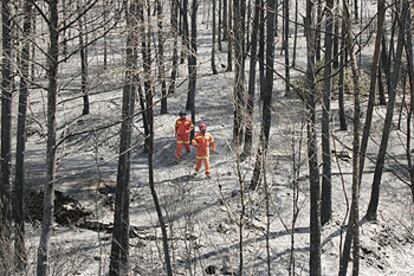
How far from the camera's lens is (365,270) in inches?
506

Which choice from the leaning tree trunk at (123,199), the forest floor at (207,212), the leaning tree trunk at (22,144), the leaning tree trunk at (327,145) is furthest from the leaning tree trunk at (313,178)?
the leaning tree trunk at (22,144)

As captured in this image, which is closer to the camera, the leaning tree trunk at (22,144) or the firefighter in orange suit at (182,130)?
the leaning tree trunk at (22,144)

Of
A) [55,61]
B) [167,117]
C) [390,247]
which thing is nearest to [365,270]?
[390,247]

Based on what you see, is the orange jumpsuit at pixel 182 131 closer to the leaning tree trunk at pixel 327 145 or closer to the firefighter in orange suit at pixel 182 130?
the firefighter in orange suit at pixel 182 130

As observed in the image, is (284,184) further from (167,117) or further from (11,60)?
(11,60)

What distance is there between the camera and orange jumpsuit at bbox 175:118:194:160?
16922 millimetres

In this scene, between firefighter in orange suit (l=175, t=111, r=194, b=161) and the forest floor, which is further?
firefighter in orange suit (l=175, t=111, r=194, b=161)

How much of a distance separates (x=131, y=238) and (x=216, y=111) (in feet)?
36.7

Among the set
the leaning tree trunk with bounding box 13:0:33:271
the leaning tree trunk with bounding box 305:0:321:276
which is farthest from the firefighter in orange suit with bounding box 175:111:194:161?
the leaning tree trunk with bounding box 305:0:321:276

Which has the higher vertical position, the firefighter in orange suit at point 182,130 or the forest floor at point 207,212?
the firefighter in orange suit at point 182,130

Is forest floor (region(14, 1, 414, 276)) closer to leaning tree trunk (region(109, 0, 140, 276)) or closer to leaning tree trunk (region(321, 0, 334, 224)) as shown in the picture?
leaning tree trunk (region(109, 0, 140, 276))

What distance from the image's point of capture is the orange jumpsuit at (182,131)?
1692 centimetres

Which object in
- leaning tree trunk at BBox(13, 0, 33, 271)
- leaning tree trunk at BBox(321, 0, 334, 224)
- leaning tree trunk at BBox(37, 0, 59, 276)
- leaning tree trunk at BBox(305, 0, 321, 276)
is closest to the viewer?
leaning tree trunk at BBox(37, 0, 59, 276)

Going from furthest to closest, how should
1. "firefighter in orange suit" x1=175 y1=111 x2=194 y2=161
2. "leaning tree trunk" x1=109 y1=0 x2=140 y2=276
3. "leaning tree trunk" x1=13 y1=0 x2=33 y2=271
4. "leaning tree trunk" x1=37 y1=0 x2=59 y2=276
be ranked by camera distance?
"firefighter in orange suit" x1=175 y1=111 x2=194 y2=161
"leaning tree trunk" x1=109 y1=0 x2=140 y2=276
"leaning tree trunk" x1=13 y1=0 x2=33 y2=271
"leaning tree trunk" x1=37 y1=0 x2=59 y2=276
